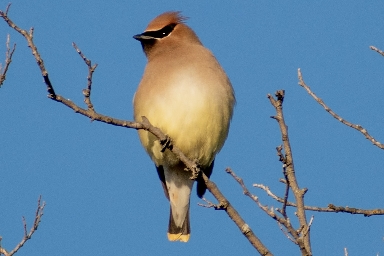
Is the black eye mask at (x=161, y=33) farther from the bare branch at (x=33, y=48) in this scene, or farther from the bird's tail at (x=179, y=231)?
the bare branch at (x=33, y=48)

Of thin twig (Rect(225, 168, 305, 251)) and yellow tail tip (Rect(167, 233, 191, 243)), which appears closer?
thin twig (Rect(225, 168, 305, 251))

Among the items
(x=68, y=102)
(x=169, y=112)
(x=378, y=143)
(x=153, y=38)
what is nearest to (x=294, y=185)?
(x=378, y=143)

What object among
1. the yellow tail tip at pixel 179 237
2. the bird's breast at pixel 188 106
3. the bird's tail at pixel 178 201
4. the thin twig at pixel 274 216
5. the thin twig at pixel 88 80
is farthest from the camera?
the yellow tail tip at pixel 179 237

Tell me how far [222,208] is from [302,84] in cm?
91

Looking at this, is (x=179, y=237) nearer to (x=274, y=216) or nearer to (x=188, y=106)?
(x=188, y=106)

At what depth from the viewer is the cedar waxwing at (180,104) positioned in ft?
18.5

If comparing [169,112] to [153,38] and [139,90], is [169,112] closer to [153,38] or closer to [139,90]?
[139,90]

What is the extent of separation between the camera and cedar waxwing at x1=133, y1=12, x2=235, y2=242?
5645 mm

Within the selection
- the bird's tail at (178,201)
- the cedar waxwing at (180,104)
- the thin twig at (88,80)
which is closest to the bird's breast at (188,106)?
the cedar waxwing at (180,104)

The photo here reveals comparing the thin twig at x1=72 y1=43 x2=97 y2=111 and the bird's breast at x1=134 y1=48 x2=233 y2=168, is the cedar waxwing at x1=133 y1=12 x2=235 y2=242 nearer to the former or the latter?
the bird's breast at x1=134 y1=48 x2=233 y2=168

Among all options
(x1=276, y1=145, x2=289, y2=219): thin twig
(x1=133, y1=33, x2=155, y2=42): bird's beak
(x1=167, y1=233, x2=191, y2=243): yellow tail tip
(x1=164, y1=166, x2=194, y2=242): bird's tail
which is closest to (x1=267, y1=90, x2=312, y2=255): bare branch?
(x1=276, y1=145, x2=289, y2=219): thin twig

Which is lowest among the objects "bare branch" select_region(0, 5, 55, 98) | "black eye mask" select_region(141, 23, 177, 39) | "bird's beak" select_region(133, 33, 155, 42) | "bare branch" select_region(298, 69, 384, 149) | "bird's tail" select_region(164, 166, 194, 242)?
"bare branch" select_region(0, 5, 55, 98)

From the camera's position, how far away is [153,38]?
6574mm

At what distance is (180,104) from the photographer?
5.61 m
